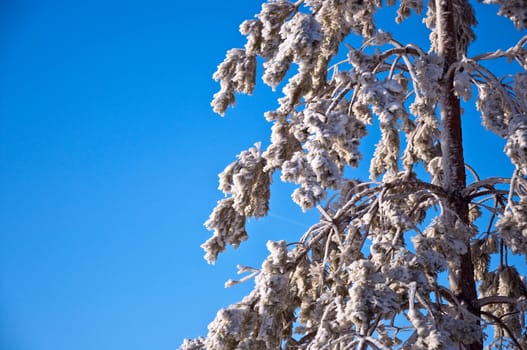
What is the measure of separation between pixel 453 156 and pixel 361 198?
121 centimetres

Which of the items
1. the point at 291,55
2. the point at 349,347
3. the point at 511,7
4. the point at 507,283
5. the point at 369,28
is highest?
the point at 369,28

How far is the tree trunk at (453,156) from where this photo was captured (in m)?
6.47

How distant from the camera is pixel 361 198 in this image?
639 centimetres

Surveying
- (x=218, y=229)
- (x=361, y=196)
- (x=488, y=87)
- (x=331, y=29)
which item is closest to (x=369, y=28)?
(x=331, y=29)

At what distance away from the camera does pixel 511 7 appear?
6168mm

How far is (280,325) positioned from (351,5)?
9.83 feet

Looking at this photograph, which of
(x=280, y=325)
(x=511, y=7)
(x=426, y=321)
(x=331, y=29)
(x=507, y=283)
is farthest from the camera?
(x=507, y=283)

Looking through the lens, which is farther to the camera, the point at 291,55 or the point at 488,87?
the point at 488,87

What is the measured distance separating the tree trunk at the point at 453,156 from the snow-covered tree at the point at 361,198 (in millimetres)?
14

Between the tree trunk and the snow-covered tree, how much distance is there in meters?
0.01

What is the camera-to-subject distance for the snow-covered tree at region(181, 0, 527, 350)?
5.09 metres

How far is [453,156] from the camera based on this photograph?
6.93 m

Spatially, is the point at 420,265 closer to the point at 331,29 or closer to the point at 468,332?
the point at 468,332

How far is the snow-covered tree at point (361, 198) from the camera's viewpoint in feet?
16.7
